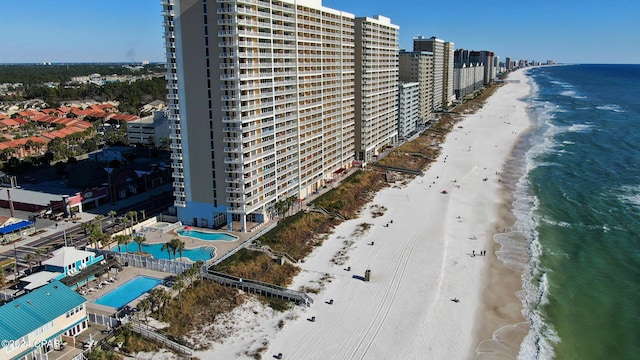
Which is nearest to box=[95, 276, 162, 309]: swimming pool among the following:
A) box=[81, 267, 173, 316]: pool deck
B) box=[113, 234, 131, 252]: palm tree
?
box=[81, 267, 173, 316]: pool deck

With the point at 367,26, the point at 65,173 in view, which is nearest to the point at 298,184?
the point at 367,26

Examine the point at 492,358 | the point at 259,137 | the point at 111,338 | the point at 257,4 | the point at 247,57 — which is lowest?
the point at 492,358

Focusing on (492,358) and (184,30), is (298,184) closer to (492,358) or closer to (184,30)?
(184,30)

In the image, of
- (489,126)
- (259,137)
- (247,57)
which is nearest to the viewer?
(247,57)

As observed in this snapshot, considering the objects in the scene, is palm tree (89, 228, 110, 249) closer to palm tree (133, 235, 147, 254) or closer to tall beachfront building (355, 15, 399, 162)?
palm tree (133, 235, 147, 254)

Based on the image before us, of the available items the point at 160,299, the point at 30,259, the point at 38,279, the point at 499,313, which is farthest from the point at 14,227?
the point at 499,313

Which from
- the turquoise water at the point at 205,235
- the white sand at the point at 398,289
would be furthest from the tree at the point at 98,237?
the white sand at the point at 398,289
